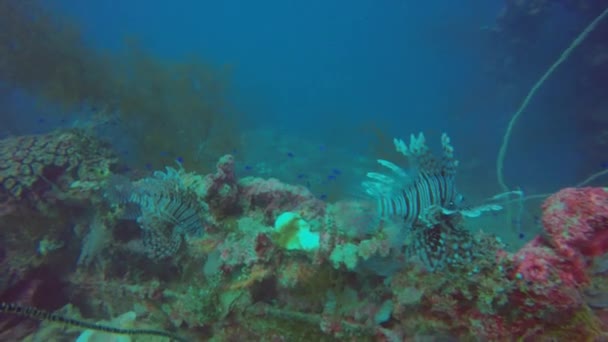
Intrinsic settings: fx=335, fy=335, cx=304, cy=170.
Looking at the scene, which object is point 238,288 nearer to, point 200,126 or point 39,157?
point 39,157

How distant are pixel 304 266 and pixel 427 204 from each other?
1.17 metres

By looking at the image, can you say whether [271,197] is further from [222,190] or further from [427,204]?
[427,204]

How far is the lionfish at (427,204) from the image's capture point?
7.61 ft

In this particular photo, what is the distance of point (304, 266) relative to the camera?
2.94m

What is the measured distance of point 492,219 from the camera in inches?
412

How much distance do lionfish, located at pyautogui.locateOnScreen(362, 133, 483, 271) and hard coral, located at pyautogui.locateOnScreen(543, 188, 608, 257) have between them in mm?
571

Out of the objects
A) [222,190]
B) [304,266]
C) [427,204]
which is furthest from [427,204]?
[222,190]

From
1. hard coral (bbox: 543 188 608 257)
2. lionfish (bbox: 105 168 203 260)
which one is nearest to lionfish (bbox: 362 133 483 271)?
hard coral (bbox: 543 188 608 257)

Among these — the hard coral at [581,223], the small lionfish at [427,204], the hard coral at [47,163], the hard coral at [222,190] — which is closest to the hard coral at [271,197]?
the hard coral at [222,190]

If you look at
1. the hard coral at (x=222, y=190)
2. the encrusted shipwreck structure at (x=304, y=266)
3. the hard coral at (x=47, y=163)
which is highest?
the hard coral at (x=47, y=163)

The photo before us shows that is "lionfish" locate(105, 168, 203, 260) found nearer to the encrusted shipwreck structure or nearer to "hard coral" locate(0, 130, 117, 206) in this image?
the encrusted shipwreck structure

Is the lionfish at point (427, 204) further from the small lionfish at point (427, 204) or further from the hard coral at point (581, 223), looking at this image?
the hard coral at point (581, 223)

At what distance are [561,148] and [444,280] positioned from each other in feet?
58.0

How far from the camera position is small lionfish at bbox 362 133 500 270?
2.32 meters
